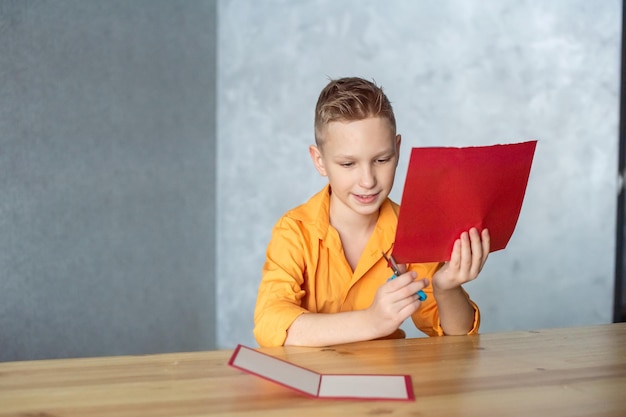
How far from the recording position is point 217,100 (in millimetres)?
3816

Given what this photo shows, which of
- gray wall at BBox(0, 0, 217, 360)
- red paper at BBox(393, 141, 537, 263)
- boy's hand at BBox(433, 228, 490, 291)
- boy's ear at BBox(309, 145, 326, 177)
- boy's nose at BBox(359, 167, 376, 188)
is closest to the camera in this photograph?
red paper at BBox(393, 141, 537, 263)

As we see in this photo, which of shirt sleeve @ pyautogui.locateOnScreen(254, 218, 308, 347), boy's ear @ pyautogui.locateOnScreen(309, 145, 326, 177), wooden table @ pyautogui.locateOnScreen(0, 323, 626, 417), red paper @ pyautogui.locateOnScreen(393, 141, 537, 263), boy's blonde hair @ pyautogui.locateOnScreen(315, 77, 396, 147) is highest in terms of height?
boy's blonde hair @ pyautogui.locateOnScreen(315, 77, 396, 147)

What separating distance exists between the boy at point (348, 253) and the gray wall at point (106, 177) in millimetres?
1687

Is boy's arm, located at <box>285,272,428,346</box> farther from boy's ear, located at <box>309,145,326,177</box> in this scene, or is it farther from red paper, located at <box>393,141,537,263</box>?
boy's ear, located at <box>309,145,326,177</box>

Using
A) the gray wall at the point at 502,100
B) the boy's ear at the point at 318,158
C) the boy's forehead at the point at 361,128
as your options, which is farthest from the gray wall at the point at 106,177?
the boy's forehead at the point at 361,128

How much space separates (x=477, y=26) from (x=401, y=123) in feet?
1.70

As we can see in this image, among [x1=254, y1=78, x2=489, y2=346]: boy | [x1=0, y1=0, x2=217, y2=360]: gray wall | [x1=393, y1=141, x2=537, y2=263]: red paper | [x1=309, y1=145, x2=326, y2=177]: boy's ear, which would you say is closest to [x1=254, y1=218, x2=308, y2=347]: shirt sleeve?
[x1=254, y1=78, x2=489, y2=346]: boy

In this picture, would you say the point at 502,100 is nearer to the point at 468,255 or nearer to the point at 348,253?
the point at 348,253

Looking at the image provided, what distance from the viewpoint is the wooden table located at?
32.8 inches

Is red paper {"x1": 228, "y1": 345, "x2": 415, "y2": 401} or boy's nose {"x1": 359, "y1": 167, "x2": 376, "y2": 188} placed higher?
boy's nose {"x1": 359, "y1": 167, "x2": 376, "y2": 188}

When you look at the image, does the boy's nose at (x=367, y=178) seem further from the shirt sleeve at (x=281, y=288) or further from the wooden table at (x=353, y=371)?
the wooden table at (x=353, y=371)

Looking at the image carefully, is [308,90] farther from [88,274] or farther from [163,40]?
[88,274]

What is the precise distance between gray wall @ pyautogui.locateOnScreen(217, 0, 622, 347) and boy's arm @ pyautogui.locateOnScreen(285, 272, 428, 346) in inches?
82.1

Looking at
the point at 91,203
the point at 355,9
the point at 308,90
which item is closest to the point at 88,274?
the point at 91,203
